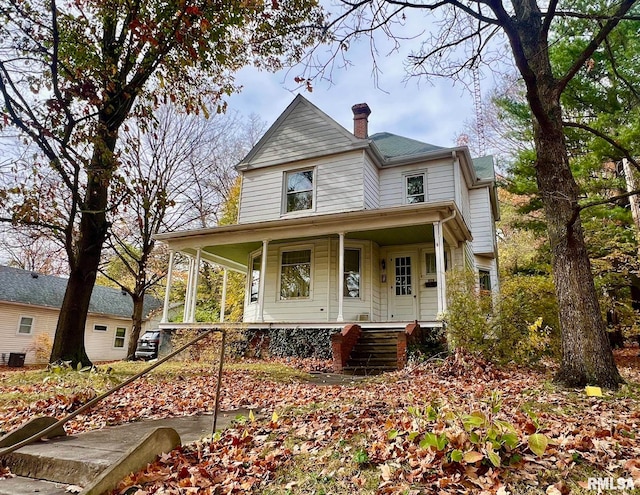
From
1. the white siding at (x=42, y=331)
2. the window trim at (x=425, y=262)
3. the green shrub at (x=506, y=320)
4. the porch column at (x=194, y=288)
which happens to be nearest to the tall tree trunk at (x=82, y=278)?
the porch column at (x=194, y=288)

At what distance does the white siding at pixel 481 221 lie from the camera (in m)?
15.5

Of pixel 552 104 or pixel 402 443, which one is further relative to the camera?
pixel 552 104

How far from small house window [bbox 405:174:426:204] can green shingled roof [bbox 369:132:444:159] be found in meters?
0.90

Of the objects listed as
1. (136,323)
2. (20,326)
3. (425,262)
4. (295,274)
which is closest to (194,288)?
(295,274)

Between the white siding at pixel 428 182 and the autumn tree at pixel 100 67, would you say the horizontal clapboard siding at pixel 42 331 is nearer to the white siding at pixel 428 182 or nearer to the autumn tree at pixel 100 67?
the autumn tree at pixel 100 67

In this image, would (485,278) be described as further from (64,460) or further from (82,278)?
(64,460)

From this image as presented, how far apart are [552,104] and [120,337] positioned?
1066 inches

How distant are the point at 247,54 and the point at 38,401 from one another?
8036 mm

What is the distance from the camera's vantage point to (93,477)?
286cm

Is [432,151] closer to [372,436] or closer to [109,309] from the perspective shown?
[372,436]

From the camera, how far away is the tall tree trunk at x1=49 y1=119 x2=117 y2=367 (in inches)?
351

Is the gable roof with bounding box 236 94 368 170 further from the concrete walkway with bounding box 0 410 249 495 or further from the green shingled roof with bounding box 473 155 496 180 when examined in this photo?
Answer: the concrete walkway with bounding box 0 410 249 495

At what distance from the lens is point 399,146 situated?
15445 millimetres

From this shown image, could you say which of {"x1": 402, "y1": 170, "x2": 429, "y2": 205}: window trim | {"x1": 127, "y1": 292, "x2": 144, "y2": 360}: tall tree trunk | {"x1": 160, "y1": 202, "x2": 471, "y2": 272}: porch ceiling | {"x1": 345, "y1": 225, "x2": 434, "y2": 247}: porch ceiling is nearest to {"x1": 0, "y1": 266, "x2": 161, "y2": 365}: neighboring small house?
{"x1": 127, "y1": 292, "x2": 144, "y2": 360}: tall tree trunk
